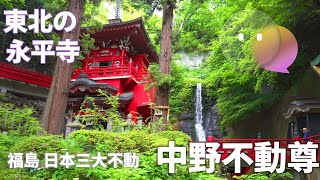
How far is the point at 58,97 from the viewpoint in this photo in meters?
8.63

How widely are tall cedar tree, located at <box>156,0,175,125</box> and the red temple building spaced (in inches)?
207

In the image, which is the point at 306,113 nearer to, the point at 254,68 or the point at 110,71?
the point at 254,68

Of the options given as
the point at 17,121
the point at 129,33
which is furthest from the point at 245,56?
the point at 17,121

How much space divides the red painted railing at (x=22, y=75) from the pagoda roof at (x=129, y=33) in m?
3.35

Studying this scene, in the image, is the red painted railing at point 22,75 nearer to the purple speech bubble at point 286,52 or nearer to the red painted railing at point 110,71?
the red painted railing at point 110,71

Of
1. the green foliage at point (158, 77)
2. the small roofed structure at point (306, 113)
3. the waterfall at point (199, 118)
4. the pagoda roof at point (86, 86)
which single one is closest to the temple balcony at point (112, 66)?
the pagoda roof at point (86, 86)

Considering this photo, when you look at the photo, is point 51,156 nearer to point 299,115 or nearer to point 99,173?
point 99,173

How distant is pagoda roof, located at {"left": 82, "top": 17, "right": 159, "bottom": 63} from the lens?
15547mm

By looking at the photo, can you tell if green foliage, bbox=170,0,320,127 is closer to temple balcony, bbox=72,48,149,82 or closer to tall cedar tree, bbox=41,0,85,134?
temple balcony, bbox=72,48,149,82

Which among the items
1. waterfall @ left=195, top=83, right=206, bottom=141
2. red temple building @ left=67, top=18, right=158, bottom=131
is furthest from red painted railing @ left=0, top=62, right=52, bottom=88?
waterfall @ left=195, top=83, right=206, bottom=141

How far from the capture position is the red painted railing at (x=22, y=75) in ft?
48.9

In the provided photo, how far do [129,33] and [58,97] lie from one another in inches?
331

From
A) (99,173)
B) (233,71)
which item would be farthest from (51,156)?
(233,71)

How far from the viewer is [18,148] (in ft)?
18.2
